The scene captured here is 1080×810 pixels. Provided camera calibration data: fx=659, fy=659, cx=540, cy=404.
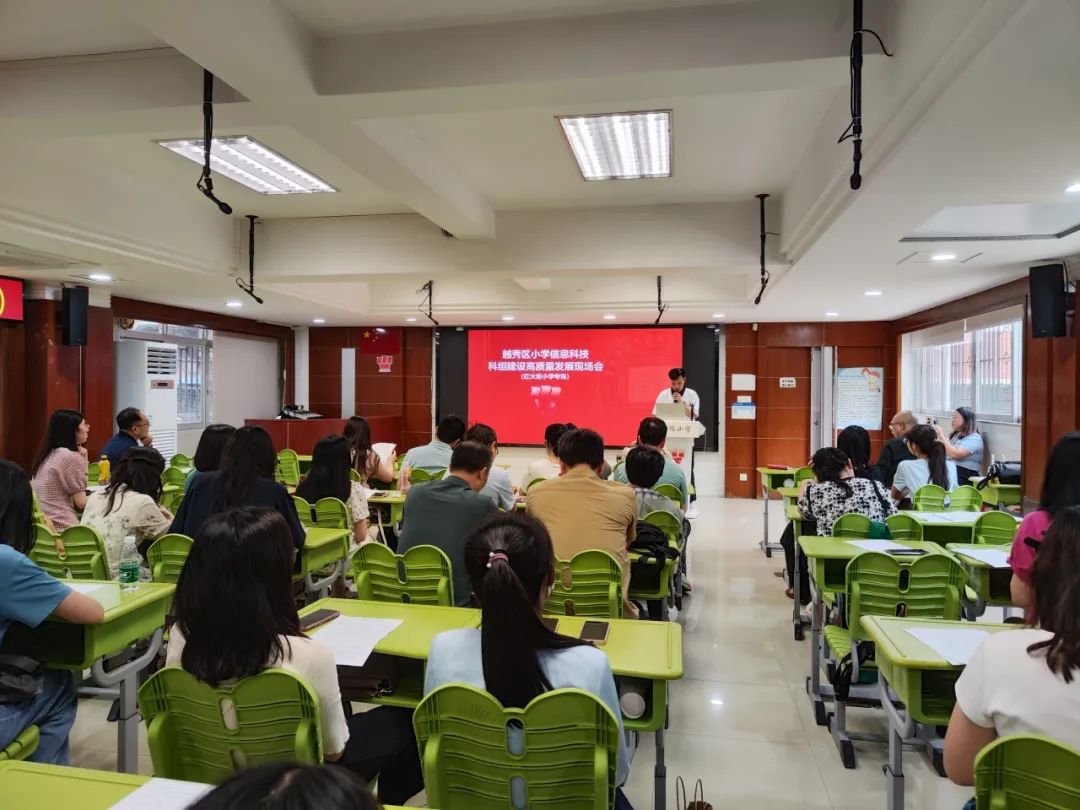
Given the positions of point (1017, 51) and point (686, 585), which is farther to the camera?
point (686, 585)

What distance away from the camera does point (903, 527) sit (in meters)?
3.94

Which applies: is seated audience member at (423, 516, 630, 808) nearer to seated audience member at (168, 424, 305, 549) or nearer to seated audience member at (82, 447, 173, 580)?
seated audience member at (168, 424, 305, 549)

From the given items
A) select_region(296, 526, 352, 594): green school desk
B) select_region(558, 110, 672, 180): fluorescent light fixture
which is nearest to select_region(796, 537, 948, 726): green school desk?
select_region(558, 110, 672, 180): fluorescent light fixture

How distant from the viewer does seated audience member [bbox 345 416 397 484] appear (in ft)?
18.2

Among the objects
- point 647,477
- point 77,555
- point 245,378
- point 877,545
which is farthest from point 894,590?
point 245,378

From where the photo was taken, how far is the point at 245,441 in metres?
3.32

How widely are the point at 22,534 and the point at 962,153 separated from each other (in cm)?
373

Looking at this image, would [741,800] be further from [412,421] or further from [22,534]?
[412,421]

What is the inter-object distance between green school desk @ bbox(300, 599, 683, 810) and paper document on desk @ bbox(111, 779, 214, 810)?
2.60 ft

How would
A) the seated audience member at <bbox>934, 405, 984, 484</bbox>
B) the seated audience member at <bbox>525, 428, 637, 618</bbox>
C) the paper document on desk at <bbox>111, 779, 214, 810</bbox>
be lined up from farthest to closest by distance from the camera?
the seated audience member at <bbox>934, 405, 984, 484</bbox>
the seated audience member at <bbox>525, 428, 637, 618</bbox>
the paper document on desk at <bbox>111, 779, 214, 810</bbox>

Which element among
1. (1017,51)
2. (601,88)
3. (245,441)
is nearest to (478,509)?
(245,441)

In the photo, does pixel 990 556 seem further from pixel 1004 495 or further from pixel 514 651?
pixel 1004 495

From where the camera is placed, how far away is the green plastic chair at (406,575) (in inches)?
114

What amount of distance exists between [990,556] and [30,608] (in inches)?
152
